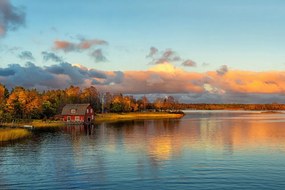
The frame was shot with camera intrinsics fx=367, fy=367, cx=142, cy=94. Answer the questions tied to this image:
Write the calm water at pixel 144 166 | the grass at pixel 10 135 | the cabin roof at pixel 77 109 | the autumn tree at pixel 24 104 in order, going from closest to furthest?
1. the calm water at pixel 144 166
2. the grass at pixel 10 135
3. the autumn tree at pixel 24 104
4. the cabin roof at pixel 77 109

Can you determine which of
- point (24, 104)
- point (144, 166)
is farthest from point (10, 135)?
point (24, 104)

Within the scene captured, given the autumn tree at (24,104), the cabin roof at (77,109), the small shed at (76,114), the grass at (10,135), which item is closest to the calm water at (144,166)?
the grass at (10,135)

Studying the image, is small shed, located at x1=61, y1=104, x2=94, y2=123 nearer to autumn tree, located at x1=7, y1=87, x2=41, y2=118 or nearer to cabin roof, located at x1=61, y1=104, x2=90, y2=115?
cabin roof, located at x1=61, y1=104, x2=90, y2=115

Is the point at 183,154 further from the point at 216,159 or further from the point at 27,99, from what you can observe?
the point at 27,99

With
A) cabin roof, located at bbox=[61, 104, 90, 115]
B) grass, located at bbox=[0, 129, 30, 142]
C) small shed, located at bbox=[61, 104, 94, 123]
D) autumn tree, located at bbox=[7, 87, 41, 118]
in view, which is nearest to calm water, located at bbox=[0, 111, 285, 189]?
grass, located at bbox=[0, 129, 30, 142]

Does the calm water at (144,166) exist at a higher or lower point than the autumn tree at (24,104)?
lower

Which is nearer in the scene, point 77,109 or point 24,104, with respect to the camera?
point 24,104

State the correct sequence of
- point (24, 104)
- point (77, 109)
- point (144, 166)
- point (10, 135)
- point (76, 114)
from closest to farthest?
point (144, 166) < point (10, 135) < point (24, 104) < point (76, 114) < point (77, 109)

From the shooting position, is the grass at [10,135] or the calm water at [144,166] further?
the grass at [10,135]

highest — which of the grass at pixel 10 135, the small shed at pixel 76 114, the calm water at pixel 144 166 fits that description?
the small shed at pixel 76 114

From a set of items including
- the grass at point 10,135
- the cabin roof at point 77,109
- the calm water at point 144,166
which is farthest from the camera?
the cabin roof at point 77,109

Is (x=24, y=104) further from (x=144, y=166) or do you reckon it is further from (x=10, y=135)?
(x=144, y=166)

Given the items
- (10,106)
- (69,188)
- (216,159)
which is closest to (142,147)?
(216,159)

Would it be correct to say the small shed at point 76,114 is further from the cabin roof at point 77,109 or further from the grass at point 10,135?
the grass at point 10,135
